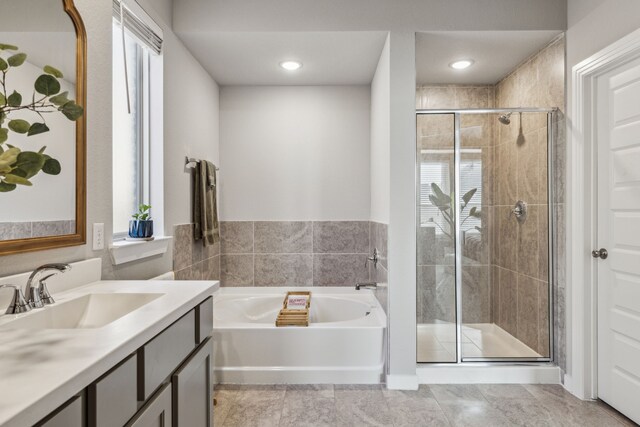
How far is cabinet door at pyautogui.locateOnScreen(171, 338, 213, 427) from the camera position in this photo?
1247mm

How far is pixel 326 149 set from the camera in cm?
368

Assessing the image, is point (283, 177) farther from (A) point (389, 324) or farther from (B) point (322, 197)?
(A) point (389, 324)

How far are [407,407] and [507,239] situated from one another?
1.40 metres

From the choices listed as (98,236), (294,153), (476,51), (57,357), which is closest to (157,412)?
(57,357)

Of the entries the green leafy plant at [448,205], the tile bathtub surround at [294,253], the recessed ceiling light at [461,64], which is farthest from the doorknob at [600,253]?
the tile bathtub surround at [294,253]

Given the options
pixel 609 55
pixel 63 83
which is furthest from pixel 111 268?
pixel 609 55

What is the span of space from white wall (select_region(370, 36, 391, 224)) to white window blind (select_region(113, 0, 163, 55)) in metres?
1.44

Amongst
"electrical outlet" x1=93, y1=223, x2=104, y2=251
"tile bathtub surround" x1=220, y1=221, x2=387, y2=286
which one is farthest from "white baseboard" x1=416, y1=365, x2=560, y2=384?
"electrical outlet" x1=93, y1=223, x2=104, y2=251

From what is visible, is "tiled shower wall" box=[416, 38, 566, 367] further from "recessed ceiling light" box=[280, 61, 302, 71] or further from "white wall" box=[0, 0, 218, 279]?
"white wall" box=[0, 0, 218, 279]

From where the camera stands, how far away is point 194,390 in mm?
1417

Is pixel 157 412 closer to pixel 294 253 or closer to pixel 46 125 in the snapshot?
pixel 46 125

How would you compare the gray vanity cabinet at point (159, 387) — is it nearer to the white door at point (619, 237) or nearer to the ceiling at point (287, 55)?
the ceiling at point (287, 55)

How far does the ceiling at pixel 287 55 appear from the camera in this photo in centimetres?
264

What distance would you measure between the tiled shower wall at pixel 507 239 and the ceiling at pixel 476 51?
0.55 feet
